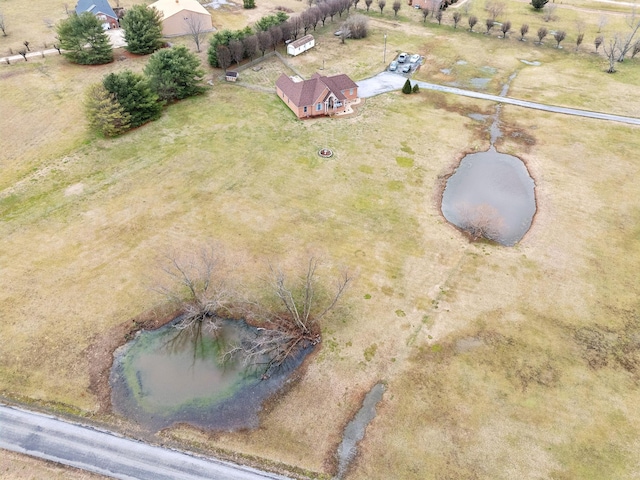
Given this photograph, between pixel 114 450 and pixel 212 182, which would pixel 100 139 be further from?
pixel 114 450

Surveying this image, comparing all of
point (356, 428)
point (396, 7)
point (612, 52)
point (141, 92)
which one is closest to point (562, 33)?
point (612, 52)

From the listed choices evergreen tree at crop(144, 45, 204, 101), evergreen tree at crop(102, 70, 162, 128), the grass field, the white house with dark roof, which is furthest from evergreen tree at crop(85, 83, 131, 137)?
the white house with dark roof

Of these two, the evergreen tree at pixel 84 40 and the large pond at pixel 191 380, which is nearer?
the large pond at pixel 191 380

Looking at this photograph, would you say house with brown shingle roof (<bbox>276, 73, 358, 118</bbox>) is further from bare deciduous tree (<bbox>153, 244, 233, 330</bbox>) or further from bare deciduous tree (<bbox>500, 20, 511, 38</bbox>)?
bare deciduous tree (<bbox>500, 20, 511, 38</bbox>)

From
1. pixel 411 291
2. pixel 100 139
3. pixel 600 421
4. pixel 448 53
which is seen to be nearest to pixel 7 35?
pixel 100 139

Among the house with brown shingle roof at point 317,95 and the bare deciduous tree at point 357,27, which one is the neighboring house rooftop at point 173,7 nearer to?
the bare deciduous tree at point 357,27

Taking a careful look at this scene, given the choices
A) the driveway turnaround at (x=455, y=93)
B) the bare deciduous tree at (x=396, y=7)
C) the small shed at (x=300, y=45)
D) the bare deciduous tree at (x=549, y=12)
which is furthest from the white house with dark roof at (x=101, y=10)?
the bare deciduous tree at (x=549, y=12)
